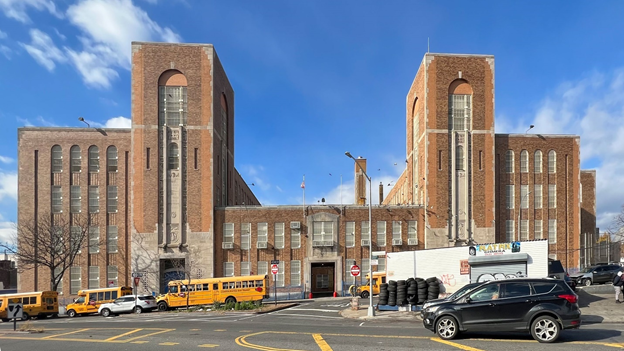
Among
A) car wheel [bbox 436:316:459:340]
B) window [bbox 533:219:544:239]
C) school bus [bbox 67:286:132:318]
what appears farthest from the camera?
window [bbox 533:219:544:239]

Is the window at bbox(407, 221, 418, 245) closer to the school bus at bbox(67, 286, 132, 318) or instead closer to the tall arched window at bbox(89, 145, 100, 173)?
the school bus at bbox(67, 286, 132, 318)

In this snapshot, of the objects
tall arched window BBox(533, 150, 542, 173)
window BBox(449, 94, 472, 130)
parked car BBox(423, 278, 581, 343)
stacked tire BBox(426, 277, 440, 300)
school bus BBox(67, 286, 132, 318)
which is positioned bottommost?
school bus BBox(67, 286, 132, 318)

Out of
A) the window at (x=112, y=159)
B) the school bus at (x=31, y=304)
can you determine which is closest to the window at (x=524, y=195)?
the window at (x=112, y=159)

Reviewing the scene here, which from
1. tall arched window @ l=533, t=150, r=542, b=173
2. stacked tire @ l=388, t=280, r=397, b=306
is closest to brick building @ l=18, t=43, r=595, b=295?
tall arched window @ l=533, t=150, r=542, b=173

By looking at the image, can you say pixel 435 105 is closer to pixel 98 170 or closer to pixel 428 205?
pixel 428 205

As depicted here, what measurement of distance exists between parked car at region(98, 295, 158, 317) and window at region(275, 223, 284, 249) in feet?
47.3

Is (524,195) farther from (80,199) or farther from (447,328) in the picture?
(80,199)

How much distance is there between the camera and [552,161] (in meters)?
48.0

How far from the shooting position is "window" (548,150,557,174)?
1887 inches

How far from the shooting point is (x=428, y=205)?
45.8 meters

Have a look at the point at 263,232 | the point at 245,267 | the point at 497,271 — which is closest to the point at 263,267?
the point at 245,267

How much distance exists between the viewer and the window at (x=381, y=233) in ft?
152

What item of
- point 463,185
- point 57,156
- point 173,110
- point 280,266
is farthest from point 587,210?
point 57,156

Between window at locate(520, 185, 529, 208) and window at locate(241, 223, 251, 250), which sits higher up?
window at locate(520, 185, 529, 208)
